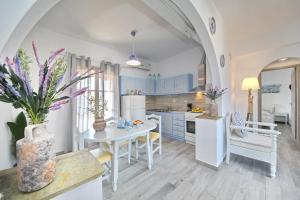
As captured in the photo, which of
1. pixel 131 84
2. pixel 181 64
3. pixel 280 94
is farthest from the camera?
pixel 280 94

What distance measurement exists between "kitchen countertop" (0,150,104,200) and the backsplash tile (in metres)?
3.75

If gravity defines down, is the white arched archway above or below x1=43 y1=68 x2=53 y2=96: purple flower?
above

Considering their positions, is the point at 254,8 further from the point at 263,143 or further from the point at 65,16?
the point at 65,16

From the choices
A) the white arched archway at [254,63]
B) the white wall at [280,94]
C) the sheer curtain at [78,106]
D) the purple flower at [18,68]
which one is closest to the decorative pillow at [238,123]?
the white arched archway at [254,63]

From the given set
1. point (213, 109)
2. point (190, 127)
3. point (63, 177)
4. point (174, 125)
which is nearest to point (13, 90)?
point (63, 177)

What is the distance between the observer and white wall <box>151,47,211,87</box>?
4125mm

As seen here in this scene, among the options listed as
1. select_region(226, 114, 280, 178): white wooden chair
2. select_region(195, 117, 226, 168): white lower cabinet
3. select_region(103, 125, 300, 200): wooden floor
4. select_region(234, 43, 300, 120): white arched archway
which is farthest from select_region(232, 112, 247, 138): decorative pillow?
select_region(234, 43, 300, 120): white arched archway

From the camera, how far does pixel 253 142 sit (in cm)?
221

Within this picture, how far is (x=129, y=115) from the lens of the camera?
3861 mm

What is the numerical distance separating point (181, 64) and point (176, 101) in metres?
1.32

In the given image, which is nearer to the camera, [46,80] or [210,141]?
[46,80]

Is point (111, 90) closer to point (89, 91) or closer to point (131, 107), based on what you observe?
point (89, 91)

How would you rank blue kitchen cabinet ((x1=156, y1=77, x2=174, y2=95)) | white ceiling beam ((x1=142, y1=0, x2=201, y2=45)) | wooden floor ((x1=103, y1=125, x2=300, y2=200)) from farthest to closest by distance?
blue kitchen cabinet ((x1=156, y1=77, x2=174, y2=95)) < white ceiling beam ((x1=142, y1=0, x2=201, y2=45)) < wooden floor ((x1=103, y1=125, x2=300, y2=200))

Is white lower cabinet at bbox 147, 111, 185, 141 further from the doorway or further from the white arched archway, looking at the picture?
the doorway
